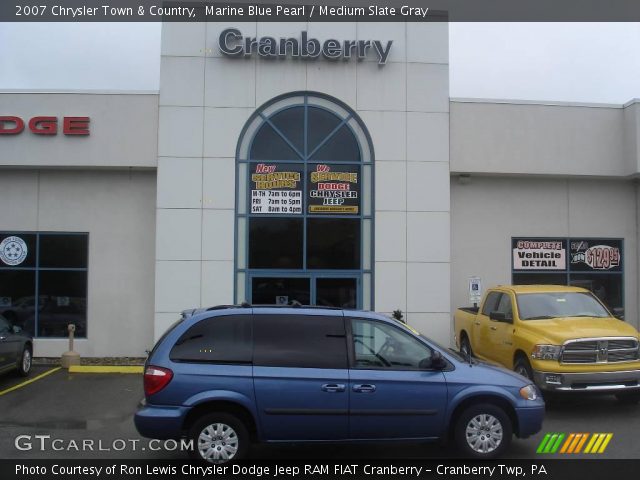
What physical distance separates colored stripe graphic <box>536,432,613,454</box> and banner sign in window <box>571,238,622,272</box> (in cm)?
901

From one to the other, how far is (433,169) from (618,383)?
23.8ft

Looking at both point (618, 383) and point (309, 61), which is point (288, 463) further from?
point (309, 61)

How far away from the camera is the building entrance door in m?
14.8

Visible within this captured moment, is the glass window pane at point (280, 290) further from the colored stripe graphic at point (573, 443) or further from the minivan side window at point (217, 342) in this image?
the minivan side window at point (217, 342)

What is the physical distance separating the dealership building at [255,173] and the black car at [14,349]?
7.61 feet

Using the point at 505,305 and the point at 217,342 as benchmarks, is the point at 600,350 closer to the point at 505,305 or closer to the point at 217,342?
the point at 505,305

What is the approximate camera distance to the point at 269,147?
15070 millimetres

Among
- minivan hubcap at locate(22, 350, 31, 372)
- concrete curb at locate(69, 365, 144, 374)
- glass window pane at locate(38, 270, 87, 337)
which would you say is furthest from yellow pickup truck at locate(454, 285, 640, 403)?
glass window pane at locate(38, 270, 87, 337)

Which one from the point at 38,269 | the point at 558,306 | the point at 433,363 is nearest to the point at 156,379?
the point at 433,363

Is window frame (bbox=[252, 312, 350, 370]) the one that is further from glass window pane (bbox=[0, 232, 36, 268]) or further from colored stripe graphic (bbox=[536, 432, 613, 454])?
glass window pane (bbox=[0, 232, 36, 268])

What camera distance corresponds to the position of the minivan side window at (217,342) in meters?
6.81

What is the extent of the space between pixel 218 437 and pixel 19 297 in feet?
35.6

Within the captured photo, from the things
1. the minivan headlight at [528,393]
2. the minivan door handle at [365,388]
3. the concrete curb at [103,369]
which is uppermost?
the minivan door handle at [365,388]

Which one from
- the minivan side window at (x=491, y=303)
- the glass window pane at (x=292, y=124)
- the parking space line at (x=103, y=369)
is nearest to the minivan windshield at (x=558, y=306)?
the minivan side window at (x=491, y=303)
